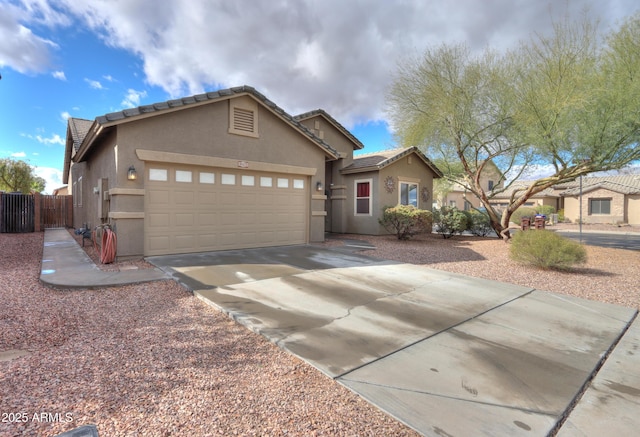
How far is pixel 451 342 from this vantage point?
371 centimetres

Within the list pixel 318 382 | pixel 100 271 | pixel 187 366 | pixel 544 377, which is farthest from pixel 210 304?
pixel 544 377

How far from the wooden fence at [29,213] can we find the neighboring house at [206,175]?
5.17m

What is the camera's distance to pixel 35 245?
11.0 m

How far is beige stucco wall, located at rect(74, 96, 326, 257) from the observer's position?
7.93 meters

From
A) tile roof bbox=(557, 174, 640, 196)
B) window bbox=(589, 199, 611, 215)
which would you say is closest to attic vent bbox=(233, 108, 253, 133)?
tile roof bbox=(557, 174, 640, 196)

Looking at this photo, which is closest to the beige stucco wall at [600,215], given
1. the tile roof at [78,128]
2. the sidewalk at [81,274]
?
the sidewalk at [81,274]

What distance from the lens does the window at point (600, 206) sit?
28.6 meters

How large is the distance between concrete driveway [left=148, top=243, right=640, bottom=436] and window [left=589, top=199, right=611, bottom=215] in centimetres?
3091

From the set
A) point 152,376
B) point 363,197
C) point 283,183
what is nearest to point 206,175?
point 283,183

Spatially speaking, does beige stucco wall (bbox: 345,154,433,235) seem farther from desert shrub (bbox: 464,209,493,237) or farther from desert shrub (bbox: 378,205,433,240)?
desert shrub (bbox: 464,209,493,237)

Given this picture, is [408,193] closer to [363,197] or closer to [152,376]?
[363,197]

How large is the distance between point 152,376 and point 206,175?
7111mm

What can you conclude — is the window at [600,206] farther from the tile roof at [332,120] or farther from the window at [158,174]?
the window at [158,174]

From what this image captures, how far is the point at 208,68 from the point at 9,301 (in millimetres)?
12716
